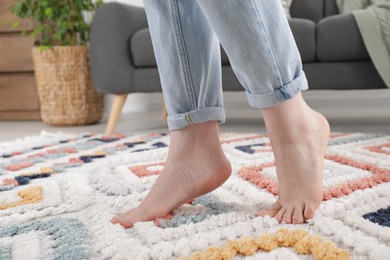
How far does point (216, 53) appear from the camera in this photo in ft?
2.33

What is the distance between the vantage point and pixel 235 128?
2.04m

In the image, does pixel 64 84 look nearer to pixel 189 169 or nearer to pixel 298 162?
pixel 189 169

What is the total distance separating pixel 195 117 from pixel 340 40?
3.38 ft

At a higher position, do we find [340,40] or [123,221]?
[340,40]

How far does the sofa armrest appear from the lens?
191 centimetres

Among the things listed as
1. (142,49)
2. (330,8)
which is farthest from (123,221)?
(330,8)

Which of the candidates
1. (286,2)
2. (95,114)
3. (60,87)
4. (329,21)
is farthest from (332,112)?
(60,87)

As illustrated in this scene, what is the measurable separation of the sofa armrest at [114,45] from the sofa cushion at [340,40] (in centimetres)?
74

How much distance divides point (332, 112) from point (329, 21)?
90cm

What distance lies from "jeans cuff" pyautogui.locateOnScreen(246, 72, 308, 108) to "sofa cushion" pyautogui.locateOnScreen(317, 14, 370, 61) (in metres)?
1.05

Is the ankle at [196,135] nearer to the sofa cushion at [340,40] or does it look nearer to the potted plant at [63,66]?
the sofa cushion at [340,40]

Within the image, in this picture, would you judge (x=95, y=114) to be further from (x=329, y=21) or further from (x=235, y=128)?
(x=329, y=21)

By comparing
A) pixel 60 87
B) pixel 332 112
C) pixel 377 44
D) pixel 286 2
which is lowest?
pixel 332 112

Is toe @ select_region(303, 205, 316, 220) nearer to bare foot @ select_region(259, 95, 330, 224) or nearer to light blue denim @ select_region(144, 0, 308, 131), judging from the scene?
bare foot @ select_region(259, 95, 330, 224)
